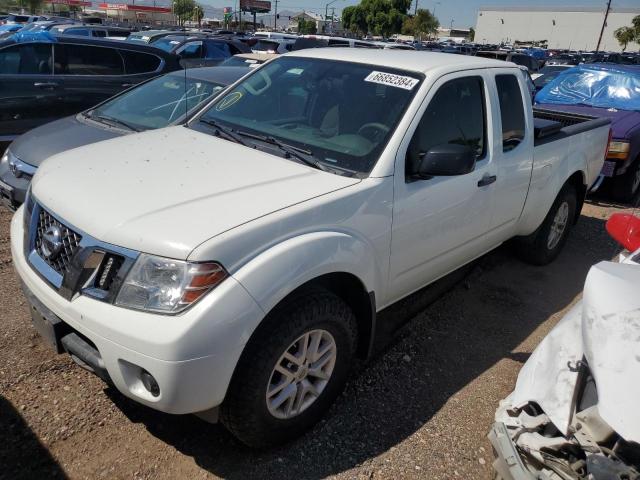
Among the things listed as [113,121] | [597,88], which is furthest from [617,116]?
A: [113,121]

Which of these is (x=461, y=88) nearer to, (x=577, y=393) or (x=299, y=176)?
(x=299, y=176)

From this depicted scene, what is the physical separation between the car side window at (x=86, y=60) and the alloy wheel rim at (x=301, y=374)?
6330mm

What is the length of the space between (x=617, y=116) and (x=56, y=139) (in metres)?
6.91

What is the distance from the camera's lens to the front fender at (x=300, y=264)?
2172mm

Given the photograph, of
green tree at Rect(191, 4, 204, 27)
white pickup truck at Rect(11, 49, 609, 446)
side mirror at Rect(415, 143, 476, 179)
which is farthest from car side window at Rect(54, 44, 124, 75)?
green tree at Rect(191, 4, 204, 27)

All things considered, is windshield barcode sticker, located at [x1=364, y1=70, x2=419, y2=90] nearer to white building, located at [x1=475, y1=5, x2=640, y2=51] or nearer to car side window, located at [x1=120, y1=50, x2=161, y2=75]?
car side window, located at [x1=120, y1=50, x2=161, y2=75]

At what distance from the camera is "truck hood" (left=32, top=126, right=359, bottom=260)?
7.18 feet

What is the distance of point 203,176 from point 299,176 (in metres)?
0.47

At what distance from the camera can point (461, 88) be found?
3395 millimetres

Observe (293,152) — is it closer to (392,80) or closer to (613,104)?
(392,80)

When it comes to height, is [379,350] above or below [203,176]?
below

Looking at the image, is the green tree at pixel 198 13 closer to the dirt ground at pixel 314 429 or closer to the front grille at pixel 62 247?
the dirt ground at pixel 314 429

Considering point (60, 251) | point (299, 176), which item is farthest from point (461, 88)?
point (60, 251)

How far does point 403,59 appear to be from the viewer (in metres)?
3.37
